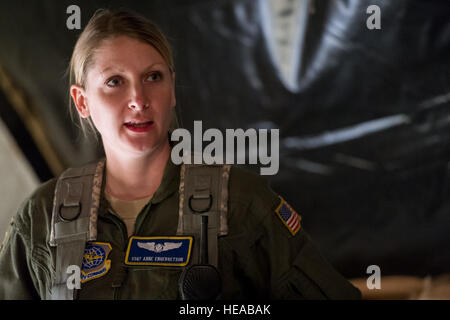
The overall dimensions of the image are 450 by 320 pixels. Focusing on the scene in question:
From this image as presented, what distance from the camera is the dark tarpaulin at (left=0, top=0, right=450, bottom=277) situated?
125cm

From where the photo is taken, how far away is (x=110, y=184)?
38.1 inches

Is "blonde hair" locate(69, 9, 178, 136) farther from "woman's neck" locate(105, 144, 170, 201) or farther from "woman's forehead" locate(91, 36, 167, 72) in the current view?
"woman's neck" locate(105, 144, 170, 201)

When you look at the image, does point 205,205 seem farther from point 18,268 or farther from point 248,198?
point 18,268

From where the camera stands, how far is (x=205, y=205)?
Answer: 0.86 meters

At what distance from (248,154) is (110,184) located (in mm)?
501

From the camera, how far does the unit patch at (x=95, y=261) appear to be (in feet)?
2.83

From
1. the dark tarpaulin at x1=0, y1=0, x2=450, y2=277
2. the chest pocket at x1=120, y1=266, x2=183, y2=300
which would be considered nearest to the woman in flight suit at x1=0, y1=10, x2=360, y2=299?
the chest pocket at x1=120, y1=266, x2=183, y2=300

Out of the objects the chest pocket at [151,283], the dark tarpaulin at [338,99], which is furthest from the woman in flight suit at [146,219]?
the dark tarpaulin at [338,99]

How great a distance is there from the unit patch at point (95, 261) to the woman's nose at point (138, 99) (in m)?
0.26

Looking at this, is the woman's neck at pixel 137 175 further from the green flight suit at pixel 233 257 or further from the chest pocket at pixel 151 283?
the chest pocket at pixel 151 283

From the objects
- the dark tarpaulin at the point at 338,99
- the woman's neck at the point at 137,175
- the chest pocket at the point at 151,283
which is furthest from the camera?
the dark tarpaulin at the point at 338,99
